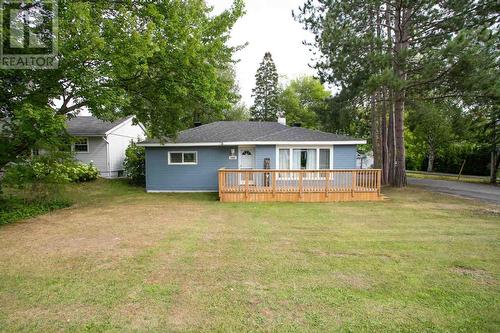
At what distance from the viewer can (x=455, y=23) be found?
35.8 ft

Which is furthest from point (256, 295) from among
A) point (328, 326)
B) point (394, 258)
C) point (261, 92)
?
point (261, 92)

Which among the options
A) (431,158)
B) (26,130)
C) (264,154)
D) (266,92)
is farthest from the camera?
(266,92)

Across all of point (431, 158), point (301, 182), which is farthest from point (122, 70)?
point (431, 158)

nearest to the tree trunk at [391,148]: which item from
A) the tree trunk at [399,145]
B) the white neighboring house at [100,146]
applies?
the tree trunk at [399,145]

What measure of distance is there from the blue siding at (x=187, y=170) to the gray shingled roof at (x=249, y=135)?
54 cm

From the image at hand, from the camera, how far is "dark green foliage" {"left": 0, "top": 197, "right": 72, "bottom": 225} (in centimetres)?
742

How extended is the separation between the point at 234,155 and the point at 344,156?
5.13 m

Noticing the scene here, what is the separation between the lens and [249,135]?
13297mm

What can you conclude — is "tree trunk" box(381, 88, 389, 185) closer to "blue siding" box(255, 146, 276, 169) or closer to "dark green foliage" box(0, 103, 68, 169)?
"blue siding" box(255, 146, 276, 169)

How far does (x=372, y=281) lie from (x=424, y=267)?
1098 millimetres

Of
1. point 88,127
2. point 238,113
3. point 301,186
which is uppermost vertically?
point 238,113

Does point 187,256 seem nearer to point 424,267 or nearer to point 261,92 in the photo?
point 424,267

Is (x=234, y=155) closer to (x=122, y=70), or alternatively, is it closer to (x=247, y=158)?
(x=247, y=158)

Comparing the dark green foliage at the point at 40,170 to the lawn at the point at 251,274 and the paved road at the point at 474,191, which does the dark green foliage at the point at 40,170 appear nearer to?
the lawn at the point at 251,274
